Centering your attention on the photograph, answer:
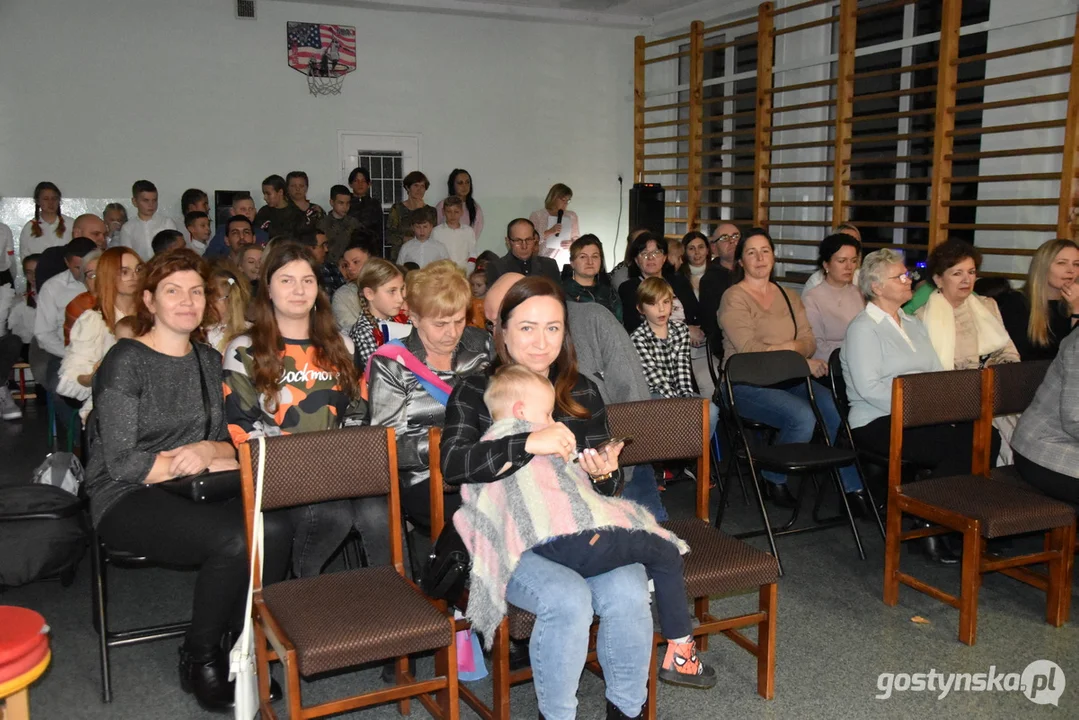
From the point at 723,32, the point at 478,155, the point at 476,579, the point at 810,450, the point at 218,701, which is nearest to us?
the point at 476,579

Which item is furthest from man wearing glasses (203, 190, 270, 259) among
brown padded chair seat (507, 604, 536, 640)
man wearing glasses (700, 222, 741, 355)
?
brown padded chair seat (507, 604, 536, 640)

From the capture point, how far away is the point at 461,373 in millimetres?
3037

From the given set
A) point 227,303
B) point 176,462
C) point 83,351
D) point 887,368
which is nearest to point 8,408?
point 83,351

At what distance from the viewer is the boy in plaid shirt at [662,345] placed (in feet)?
13.5

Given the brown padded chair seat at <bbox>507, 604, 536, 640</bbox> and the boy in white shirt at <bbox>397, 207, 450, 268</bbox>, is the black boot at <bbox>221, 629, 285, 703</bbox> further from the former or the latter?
the boy in white shirt at <bbox>397, 207, 450, 268</bbox>

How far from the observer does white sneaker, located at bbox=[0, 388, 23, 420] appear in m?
6.56

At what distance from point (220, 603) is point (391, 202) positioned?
735 cm

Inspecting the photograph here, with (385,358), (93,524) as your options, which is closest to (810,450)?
(385,358)

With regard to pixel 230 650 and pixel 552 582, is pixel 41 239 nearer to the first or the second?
pixel 230 650

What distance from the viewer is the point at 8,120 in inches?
312

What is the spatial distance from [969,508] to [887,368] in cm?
94

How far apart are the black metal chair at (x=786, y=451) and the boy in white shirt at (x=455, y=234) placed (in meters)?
5.02

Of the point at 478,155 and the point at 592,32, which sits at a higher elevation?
the point at 592,32

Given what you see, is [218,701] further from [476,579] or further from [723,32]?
[723,32]
